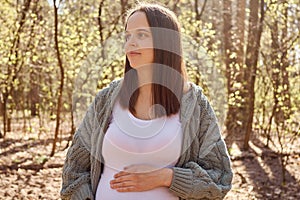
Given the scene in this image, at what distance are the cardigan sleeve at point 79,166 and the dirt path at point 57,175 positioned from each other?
365cm

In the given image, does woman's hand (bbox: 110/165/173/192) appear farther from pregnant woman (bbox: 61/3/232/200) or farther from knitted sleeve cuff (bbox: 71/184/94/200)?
knitted sleeve cuff (bbox: 71/184/94/200)

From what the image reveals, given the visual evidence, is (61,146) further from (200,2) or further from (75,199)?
(75,199)

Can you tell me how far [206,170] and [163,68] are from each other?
443mm

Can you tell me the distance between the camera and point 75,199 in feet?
6.46

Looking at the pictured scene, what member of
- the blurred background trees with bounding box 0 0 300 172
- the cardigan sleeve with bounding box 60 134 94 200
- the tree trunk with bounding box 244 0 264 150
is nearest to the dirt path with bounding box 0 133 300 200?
the blurred background trees with bounding box 0 0 300 172

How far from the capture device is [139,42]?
1.84 m

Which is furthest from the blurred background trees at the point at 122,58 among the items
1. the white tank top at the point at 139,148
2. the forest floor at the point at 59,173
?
the white tank top at the point at 139,148

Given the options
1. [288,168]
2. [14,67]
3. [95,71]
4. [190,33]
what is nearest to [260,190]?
[288,168]

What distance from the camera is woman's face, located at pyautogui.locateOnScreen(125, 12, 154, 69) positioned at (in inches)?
72.7

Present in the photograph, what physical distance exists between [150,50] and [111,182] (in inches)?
21.1

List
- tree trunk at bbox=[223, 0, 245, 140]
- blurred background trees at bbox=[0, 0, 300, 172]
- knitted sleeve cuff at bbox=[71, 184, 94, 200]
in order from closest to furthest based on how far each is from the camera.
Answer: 1. knitted sleeve cuff at bbox=[71, 184, 94, 200]
2. blurred background trees at bbox=[0, 0, 300, 172]
3. tree trunk at bbox=[223, 0, 245, 140]

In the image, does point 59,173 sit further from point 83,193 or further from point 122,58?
point 83,193

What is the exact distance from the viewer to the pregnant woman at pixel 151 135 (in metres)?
1.86

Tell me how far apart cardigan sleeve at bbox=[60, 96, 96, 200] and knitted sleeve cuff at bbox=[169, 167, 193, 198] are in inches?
13.8
